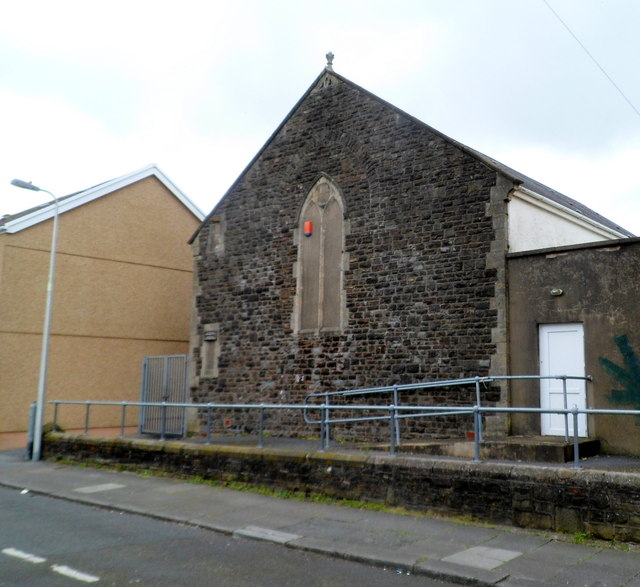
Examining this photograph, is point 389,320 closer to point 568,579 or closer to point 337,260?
point 337,260

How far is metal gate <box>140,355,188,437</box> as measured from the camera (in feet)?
58.1

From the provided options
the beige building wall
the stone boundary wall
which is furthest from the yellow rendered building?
the stone boundary wall

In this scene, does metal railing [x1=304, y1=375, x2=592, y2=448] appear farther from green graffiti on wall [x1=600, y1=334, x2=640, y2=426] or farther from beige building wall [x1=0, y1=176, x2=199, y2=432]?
beige building wall [x1=0, y1=176, x2=199, y2=432]

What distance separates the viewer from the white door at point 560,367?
39.0ft

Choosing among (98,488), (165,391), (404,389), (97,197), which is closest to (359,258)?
(404,389)

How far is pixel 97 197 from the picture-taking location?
2103cm

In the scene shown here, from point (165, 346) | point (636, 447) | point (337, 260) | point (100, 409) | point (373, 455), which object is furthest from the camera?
point (165, 346)

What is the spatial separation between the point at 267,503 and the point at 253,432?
673cm

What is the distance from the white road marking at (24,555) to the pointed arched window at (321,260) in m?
9.05

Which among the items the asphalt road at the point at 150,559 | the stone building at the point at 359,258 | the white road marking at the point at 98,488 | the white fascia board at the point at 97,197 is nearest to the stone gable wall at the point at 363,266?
the stone building at the point at 359,258

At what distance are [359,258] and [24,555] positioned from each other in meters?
9.67

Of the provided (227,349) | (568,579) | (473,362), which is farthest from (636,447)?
(227,349)

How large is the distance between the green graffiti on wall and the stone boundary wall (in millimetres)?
3959

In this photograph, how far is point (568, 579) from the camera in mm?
6242
